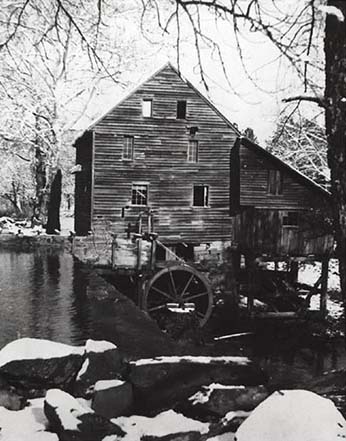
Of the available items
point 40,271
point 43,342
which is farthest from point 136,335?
point 40,271

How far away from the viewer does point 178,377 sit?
408 centimetres

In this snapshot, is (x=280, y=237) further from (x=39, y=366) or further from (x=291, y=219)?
(x=39, y=366)

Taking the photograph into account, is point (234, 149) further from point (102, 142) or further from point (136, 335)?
point (136, 335)

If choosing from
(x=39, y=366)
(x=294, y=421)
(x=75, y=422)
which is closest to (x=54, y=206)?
(x=39, y=366)

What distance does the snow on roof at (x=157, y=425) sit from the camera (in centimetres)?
345

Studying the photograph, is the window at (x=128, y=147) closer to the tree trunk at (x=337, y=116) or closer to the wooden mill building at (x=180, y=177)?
the wooden mill building at (x=180, y=177)

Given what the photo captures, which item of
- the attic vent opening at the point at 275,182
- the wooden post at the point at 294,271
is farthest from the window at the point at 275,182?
the wooden post at the point at 294,271

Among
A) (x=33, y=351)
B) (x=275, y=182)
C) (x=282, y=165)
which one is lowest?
(x=33, y=351)

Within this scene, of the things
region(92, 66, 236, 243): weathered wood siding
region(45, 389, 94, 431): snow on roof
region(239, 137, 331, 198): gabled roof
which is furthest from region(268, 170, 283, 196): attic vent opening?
region(45, 389, 94, 431): snow on roof

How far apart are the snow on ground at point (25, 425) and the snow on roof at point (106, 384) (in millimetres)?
429

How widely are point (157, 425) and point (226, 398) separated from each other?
593 millimetres

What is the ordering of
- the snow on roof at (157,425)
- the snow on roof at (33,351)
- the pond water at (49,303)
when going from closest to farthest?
1. the snow on roof at (157,425)
2. the snow on roof at (33,351)
3. the pond water at (49,303)

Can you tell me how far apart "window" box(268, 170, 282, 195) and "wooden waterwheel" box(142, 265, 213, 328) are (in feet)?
20.4

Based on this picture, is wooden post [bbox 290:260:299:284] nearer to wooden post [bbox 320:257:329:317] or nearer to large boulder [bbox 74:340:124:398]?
wooden post [bbox 320:257:329:317]
